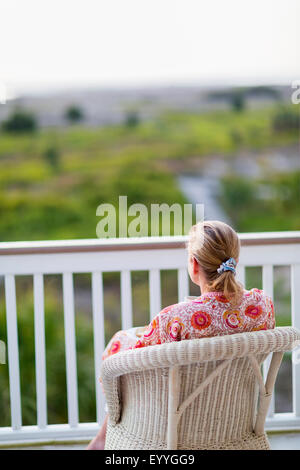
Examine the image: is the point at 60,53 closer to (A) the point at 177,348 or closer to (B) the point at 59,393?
(B) the point at 59,393

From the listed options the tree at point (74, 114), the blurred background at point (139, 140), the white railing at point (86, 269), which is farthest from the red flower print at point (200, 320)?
the tree at point (74, 114)

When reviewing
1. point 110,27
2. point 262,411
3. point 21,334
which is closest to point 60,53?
point 110,27

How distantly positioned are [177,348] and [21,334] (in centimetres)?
271

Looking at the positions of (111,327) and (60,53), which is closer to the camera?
(111,327)

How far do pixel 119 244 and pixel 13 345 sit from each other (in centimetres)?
72

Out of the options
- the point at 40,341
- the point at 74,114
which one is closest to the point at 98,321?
the point at 40,341

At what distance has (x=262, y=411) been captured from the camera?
176 cm

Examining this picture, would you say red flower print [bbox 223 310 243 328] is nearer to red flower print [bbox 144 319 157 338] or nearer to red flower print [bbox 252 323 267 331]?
red flower print [bbox 252 323 267 331]

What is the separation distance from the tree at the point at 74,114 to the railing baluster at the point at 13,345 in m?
5.80

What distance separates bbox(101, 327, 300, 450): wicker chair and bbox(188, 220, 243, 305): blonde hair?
0.56 feet

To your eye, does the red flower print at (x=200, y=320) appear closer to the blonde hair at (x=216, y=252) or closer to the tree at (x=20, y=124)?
the blonde hair at (x=216, y=252)

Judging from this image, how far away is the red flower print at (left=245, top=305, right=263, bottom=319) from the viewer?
1.64 metres
